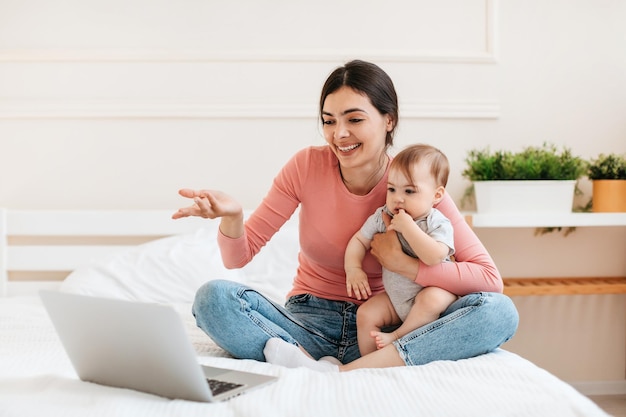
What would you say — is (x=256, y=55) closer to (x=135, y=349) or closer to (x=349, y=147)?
(x=349, y=147)

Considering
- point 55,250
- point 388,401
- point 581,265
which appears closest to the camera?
point 388,401

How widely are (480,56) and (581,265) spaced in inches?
32.5

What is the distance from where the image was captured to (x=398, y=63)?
103 inches

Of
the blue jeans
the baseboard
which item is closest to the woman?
the blue jeans

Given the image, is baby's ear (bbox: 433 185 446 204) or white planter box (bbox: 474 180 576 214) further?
white planter box (bbox: 474 180 576 214)

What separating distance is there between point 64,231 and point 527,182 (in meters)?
1.52

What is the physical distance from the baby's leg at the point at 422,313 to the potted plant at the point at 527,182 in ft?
3.14

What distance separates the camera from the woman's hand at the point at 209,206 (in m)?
1.47

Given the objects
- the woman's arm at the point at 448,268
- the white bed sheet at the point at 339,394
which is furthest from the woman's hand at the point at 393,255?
the white bed sheet at the point at 339,394

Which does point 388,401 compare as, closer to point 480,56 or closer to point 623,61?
point 480,56

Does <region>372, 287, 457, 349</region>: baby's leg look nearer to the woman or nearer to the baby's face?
the woman

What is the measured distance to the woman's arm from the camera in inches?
59.6

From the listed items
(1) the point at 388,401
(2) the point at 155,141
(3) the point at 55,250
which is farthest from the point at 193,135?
(1) the point at 388,401

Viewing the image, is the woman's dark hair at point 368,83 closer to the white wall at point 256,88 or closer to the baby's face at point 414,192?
the baby's face at point 414,192
